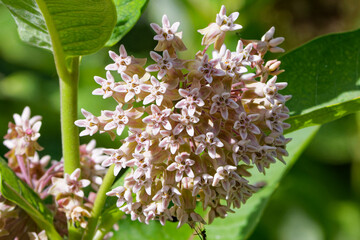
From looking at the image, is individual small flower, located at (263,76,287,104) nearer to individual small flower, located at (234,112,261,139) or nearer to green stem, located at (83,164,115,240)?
individual small flower, located at (234,112,261,139)

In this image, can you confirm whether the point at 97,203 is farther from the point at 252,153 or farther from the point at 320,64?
the point at 320,64

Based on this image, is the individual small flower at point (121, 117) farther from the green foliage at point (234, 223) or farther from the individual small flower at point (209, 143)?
the green foliage at point (234, 223)

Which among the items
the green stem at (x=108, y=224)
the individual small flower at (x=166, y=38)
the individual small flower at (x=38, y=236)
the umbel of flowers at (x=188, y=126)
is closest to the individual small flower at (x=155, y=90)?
the umbel of flowers at (x=188, y=126)

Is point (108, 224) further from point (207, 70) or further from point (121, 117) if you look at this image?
point (207, 70)

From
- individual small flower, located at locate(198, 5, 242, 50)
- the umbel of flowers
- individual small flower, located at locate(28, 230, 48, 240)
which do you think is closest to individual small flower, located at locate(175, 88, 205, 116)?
the umbel of flowers

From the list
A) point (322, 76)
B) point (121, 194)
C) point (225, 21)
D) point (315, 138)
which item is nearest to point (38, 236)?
A: point (121, 194)

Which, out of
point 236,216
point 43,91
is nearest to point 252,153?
A: point 236,216
